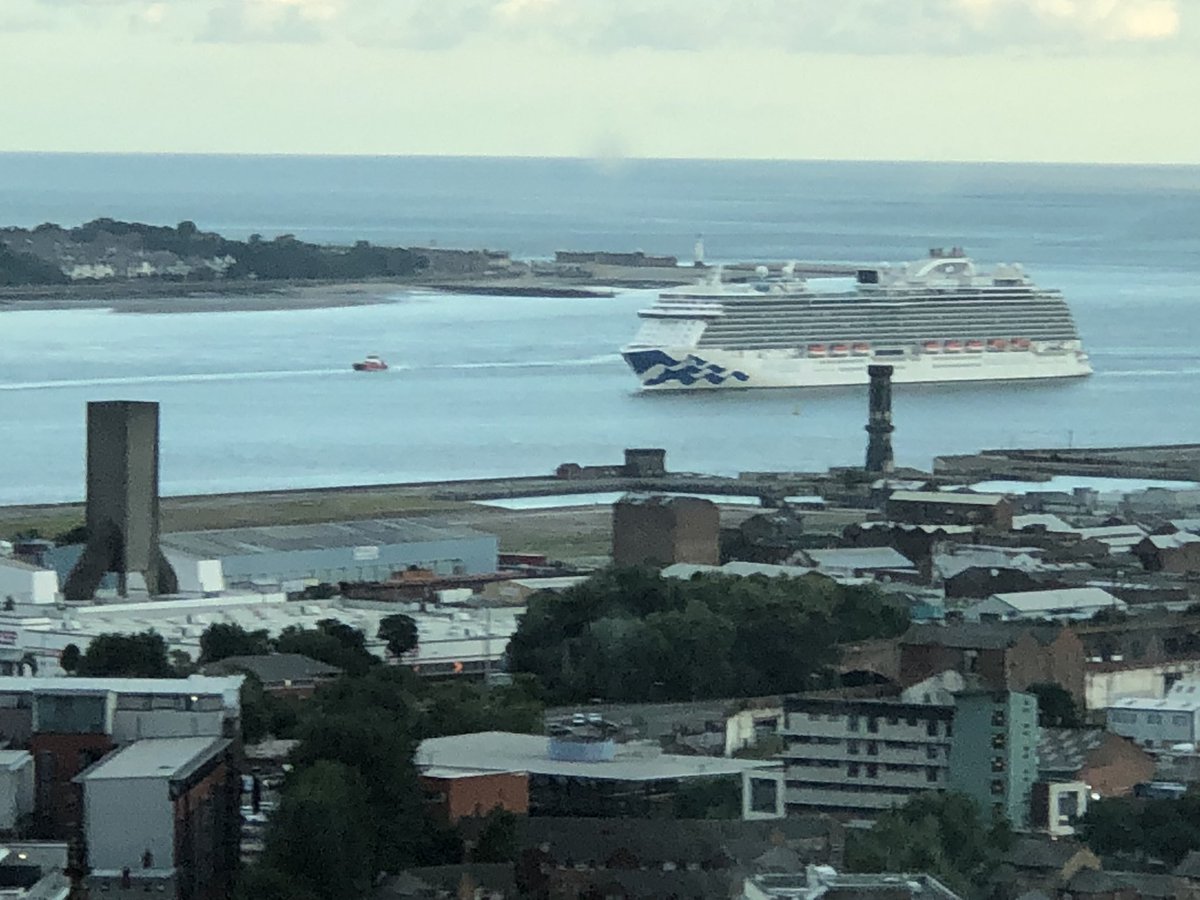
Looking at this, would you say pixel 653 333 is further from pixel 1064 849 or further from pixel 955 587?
pixel 1064 849

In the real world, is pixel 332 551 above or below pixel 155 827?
below

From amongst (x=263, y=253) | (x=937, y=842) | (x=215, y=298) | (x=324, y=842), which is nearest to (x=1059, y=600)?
(x=937, y=842)

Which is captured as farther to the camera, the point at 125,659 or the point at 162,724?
the point at 125,659

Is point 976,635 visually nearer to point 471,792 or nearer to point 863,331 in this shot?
point 471,792

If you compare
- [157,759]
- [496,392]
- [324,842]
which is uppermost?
[157,759]

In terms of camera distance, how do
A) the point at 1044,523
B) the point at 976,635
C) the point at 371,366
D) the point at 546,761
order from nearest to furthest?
the point at 546,761, the point at 976,635, the point at 1044,523, the point at 371,366

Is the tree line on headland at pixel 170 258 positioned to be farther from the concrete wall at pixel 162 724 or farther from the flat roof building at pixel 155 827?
the flat roof building at pixel 155 827

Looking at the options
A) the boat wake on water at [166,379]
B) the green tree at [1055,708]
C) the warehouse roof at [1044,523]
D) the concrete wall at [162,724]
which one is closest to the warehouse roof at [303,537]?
the warehouse roof at [1044,523]
